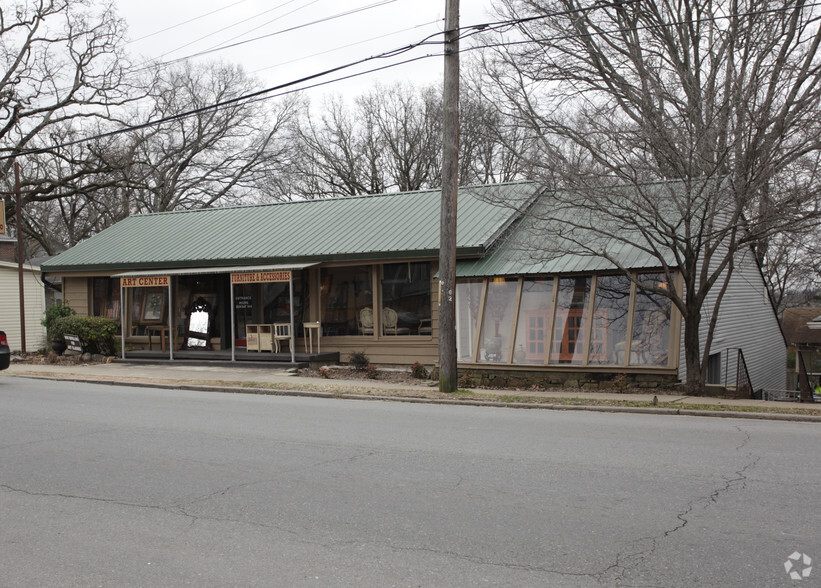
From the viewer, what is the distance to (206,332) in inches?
916

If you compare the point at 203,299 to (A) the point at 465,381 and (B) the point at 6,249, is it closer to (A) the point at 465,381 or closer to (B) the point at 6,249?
(A) the point at 465,381

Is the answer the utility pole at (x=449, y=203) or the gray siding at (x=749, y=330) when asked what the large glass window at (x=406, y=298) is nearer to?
the utility pole at (x=449, y=203)

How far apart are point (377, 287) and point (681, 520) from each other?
1466cm

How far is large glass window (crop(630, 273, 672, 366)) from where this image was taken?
620 inches

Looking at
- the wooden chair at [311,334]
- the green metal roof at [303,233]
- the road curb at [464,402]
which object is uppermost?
the green metal roof at [303,233]

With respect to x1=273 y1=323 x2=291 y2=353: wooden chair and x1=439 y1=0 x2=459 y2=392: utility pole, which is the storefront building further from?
x1=439 y1=0 x2=459 y2=392: utility pole

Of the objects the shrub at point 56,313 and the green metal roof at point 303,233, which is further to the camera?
the shrub at point 56,313

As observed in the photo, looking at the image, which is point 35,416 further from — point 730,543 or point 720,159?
point 720,159

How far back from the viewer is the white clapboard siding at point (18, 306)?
29.0 meters

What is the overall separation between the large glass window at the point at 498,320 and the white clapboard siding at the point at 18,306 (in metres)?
18.2

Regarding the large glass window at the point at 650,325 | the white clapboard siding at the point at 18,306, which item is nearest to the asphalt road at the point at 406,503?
the large glass window at the point at 650,325

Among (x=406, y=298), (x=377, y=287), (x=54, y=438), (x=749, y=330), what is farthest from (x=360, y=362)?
(x=749, y=330)

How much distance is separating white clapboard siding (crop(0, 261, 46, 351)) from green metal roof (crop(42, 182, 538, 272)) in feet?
17.2

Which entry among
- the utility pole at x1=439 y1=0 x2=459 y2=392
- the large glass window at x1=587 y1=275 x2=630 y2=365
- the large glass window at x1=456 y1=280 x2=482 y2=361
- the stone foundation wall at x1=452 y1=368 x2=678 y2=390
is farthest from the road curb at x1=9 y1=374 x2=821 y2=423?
the large glass window at x1=456 y1=280 x2=482 y2=361
